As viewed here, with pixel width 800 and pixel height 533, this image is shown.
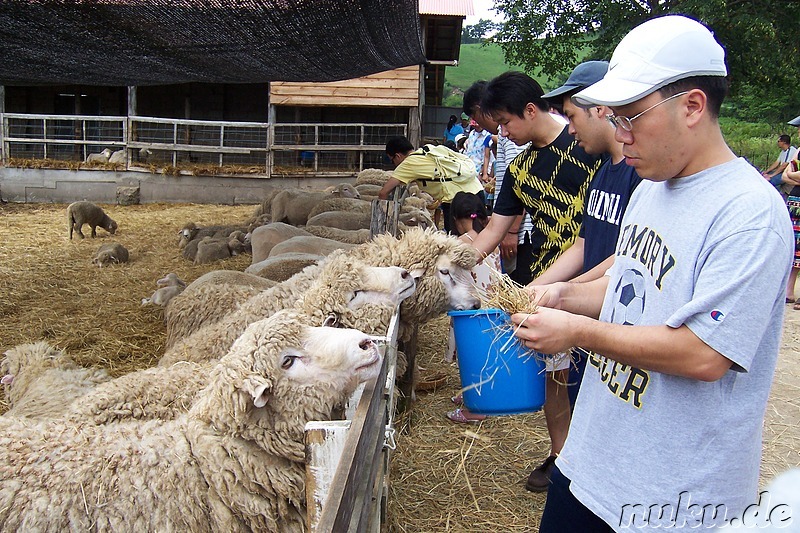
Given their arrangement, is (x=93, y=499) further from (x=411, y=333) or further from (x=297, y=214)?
(x=297, y=214)

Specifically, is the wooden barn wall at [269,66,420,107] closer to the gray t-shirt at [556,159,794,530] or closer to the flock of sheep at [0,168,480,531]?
the flock of sheep at [0,168,480,531]

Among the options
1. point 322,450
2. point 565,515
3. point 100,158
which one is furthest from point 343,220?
point 100,158

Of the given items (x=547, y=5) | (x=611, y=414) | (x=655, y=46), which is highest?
(x=547, y=5)

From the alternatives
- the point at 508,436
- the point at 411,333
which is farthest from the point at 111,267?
the point at 508,436

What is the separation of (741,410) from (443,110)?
104 feet

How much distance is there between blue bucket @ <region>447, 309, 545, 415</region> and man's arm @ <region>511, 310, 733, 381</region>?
1.26 m

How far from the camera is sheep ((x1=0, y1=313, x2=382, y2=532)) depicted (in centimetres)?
220

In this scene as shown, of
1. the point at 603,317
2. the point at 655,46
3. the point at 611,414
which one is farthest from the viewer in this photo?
the point at 603,317

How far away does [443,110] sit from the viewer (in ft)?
105

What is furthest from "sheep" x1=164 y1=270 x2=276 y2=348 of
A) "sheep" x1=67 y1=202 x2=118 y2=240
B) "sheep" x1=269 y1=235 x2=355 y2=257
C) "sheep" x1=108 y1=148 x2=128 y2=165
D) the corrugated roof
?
the corrugated roof

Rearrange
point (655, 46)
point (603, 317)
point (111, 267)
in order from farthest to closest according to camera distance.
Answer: point (111, 267), point (603, 317), point (655, 46)

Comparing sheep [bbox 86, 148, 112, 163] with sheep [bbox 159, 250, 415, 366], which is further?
sheep [bbox 86, 148, 112, 163]

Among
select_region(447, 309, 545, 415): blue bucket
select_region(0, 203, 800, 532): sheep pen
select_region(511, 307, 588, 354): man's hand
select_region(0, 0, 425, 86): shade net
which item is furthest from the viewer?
select_region(0, 0, 425, 86): shade net

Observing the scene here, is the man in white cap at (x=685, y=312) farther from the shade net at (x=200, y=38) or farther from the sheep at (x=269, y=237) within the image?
the sheep at (x=269, y=237)
